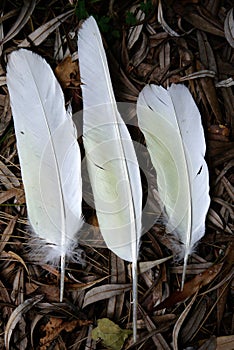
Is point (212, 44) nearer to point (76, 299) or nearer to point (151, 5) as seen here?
point (151, 5)

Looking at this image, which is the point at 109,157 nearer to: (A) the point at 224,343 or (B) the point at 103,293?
(B) the point at 103,293

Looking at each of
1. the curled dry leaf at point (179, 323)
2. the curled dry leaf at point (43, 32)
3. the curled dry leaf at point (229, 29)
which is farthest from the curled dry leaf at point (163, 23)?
the curled dry leaf at point (179, 323)

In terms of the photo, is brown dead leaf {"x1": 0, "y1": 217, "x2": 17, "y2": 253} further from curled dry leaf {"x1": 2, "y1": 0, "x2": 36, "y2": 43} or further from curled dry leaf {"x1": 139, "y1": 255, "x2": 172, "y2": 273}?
curled dry leaf {"x1": 2, "y1": 0, "x2": 36, "y2": 43}

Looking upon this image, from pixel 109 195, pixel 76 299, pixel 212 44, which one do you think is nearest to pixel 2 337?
pixel 76 299

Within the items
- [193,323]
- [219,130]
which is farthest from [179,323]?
[219,130]

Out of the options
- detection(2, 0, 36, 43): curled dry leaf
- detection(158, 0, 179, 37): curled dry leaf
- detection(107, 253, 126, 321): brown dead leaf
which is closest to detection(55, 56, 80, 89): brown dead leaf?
detection(2, 0, 36, 43): curled dry leaf

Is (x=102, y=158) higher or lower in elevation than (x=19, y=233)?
higher
